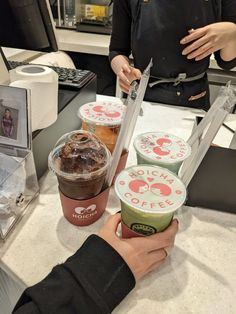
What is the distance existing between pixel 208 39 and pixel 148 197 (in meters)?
0.81

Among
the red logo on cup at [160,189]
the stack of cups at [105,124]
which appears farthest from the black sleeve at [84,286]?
the stack of cups at [105,124]

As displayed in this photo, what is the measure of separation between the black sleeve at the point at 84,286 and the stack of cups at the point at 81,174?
4.2 inches

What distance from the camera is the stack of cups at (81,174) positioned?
1.75ft

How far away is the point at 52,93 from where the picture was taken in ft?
2.21

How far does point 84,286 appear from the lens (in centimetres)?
43

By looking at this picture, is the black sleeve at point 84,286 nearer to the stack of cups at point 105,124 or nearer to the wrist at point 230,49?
the stack of cups at point 105,124

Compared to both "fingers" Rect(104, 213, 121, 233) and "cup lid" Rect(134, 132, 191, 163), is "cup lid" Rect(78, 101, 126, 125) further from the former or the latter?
"fingers" Rect(104, 213, 121, 233)

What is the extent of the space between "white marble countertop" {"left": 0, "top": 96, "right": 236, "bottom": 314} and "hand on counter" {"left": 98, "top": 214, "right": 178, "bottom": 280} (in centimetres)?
3

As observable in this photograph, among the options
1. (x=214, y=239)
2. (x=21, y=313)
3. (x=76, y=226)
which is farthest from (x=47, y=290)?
(x=214, y=239)

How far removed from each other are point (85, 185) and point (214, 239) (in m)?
0.29

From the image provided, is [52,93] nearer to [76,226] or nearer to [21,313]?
[76,226]

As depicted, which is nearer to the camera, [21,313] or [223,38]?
[21,313]

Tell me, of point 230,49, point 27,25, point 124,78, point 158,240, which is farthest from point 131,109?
point 230,49

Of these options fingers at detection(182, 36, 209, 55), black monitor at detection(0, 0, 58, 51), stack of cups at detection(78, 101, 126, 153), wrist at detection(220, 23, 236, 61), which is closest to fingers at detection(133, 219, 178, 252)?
stack of cups at detection(78, 101, 126, 153)
